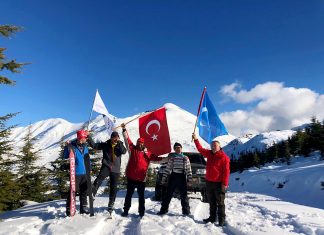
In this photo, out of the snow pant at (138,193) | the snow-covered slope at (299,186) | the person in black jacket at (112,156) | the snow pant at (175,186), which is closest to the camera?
the snow pant at (138,193)

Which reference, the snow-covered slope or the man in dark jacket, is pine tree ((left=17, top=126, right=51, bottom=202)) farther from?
the man in dark jacket

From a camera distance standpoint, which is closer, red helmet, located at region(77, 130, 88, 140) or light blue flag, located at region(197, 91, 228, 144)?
red helmet, located at region(77, 130, 88, 140)

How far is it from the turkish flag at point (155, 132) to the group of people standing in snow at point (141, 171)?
2.39ft

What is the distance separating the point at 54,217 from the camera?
912 centimetres

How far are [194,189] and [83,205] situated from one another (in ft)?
17.5

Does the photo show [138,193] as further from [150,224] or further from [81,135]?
[81,135]

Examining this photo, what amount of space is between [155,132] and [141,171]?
71.2 inches

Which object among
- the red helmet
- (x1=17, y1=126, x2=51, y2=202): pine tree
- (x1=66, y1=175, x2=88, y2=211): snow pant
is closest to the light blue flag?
the red helmet

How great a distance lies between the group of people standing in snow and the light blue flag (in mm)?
1625

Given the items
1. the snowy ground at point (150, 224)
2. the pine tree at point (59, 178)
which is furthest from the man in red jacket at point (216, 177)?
the pine tree at point (59, 178)

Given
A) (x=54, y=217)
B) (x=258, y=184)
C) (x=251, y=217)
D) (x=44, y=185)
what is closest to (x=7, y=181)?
(x=54, y=217)

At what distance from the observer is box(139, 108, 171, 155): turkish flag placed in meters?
11.2

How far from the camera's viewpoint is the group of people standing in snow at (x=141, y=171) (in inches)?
360

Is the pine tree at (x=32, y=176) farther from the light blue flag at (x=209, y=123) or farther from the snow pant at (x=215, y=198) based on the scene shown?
the snow pant at (x=215, y=198)
